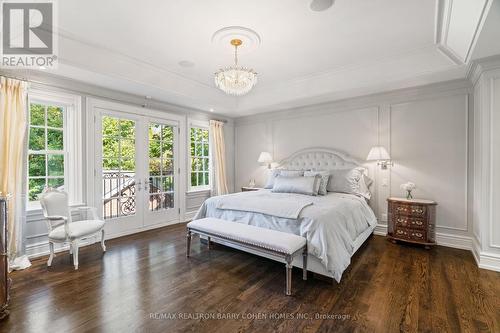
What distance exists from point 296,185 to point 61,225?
11.3 feet

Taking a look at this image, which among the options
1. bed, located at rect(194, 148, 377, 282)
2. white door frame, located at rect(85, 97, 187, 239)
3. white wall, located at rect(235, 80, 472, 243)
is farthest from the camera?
white door frame, located at rect(85, 97, 187, 239)

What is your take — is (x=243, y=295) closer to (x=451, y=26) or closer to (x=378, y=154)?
(x=378, y=154)

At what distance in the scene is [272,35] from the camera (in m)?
2.93

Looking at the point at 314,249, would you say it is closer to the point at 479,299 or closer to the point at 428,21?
the point at 479,299

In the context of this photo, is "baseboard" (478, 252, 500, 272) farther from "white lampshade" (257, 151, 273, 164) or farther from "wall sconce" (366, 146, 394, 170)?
"white lampshade" (257, 151, 273, 164)

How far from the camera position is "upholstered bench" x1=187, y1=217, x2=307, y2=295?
2.35 m

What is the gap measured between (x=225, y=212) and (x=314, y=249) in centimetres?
146

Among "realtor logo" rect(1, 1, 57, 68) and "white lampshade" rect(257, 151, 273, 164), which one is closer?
"realtor logo" rect(1, 1, 57, 68)

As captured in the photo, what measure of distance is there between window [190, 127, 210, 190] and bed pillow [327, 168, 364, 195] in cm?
296

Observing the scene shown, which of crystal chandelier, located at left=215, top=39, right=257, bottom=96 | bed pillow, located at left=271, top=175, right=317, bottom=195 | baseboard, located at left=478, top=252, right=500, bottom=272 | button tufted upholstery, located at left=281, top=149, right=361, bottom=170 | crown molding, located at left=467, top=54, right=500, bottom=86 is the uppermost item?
crown molding, located at left=467, top=54, right=500, bottom=86

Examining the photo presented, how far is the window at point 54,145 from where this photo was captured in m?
3.37

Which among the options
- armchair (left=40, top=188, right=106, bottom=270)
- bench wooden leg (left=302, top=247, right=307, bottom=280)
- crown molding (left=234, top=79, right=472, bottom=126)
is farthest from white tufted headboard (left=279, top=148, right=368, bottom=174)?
armchair (left=40, top=188, right=106, bottom=270)

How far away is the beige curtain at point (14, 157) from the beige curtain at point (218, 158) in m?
3.34

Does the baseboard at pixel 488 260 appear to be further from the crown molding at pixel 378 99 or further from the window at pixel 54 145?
the window at pixel 54 145
